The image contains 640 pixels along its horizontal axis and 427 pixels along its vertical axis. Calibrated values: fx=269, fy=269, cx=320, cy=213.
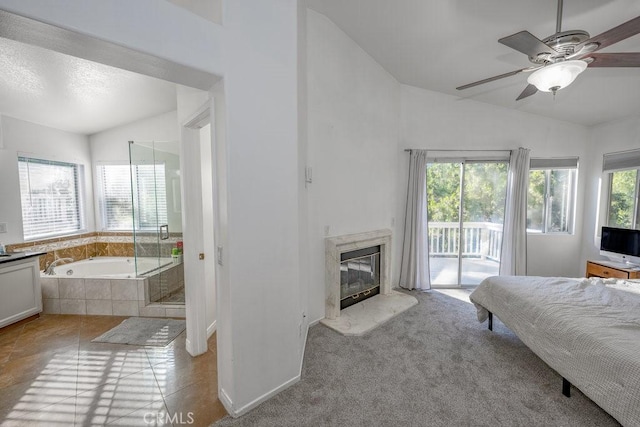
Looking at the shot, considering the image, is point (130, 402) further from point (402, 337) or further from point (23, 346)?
point (402, 337)

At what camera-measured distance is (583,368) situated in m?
1.68

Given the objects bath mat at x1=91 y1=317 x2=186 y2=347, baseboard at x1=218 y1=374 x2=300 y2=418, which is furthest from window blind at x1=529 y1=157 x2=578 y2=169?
bath mat at x1=91 y1=317 x2=186 y2=347

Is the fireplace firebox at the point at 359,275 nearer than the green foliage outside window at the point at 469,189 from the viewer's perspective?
Yes

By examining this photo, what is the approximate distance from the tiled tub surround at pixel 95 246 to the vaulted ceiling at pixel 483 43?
325cm

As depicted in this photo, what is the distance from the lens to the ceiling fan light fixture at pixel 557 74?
5.73 feet

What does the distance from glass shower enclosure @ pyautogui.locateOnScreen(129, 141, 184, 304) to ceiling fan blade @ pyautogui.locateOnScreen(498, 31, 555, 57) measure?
3.33m

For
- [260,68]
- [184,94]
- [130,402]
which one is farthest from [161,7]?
[130,402]

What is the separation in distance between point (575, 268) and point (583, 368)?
3.44 m

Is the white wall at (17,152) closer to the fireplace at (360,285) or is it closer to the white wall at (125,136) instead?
the white wall at (125,136)

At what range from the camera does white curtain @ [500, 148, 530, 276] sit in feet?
13.0

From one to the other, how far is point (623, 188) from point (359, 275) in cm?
377

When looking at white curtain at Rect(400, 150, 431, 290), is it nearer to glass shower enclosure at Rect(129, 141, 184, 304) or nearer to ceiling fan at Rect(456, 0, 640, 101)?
ceiling fan at Rect(456, 0, 640, 101)

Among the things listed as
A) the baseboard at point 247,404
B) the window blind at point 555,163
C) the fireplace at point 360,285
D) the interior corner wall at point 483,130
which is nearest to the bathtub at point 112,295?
the baseboard at point 247,404

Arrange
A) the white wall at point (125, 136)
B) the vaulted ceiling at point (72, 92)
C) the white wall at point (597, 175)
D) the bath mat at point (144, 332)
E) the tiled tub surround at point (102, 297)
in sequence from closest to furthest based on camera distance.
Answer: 1. the vaulted ceiling at point (72, 92)
2. the bath mat at point (144, 332)
3. the tiled tub surround at point (102, 297)
4. the white wall at point (597, 175)
5. the white wall at point (125, 136)
